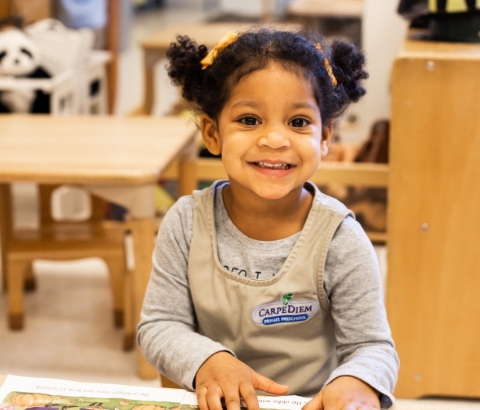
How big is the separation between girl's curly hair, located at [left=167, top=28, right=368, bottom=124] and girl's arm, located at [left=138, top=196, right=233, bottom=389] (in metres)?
0.16

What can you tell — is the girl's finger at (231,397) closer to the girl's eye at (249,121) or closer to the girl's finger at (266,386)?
the girl's finger at (266,386)

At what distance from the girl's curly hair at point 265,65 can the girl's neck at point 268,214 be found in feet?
0.39

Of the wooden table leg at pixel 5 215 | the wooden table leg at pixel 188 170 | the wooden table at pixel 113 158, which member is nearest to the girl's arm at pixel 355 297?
the wooden table at pixel 113 158

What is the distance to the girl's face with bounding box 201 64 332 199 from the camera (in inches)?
35.0

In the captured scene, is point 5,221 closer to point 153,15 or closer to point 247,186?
point 247,186

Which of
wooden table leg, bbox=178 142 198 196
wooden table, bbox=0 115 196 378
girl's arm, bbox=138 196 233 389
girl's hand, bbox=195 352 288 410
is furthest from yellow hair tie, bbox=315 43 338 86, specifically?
wooden table leg, bbox=178 142 198 196

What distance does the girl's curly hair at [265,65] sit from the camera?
916mm

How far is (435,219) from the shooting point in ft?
5.14

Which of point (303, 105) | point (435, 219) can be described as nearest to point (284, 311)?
point (303, 105)

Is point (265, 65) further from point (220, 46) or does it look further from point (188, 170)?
point (188, 170)

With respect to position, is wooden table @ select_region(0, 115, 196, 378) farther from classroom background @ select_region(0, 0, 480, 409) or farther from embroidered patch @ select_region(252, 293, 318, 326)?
embroidered patch @ select_region(252, 293, 318, 326)

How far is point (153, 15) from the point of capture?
9227mm

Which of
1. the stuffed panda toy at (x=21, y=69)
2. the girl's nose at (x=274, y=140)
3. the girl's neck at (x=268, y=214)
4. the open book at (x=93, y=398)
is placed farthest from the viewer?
the stuffed panda toy at (x=21, y=69)

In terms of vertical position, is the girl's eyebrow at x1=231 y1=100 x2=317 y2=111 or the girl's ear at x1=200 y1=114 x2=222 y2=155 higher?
the girl's eyebrow at x1=231 y1=100 x2=317 y2=111
